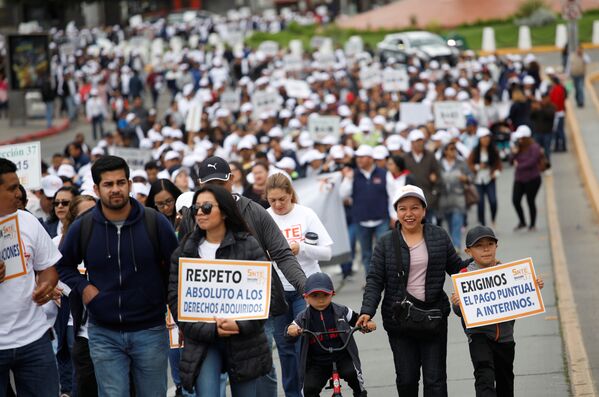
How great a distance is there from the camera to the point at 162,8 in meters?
96.7

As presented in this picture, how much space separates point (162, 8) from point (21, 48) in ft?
202

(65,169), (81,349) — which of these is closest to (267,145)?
(65,169)

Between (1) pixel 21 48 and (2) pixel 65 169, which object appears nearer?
(2) pixel 65 169

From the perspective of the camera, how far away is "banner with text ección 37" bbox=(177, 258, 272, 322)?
7188 millimetres

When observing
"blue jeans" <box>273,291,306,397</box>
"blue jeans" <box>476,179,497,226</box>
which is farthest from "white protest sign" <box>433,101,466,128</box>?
"blue jeans" <box>273,291,306,397</box>

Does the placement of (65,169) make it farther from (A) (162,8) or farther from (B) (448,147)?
(A) (162,8)

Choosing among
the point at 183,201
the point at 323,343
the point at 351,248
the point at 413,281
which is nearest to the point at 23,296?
the point at 323,343

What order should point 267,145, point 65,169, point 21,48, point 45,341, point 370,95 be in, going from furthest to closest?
point 21,48 < point 370,95 < point 267,145 < point 65,169 < point 45,341

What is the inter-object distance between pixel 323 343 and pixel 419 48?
37.2 m

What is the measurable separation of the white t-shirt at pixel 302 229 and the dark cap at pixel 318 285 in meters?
1.21

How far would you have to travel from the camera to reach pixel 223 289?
721 cm

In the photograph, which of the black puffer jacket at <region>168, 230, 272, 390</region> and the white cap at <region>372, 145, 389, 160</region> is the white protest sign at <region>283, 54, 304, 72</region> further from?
the black puffer jacket at <region>168, 230, 272, 390</region>

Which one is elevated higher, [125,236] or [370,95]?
[125,236]

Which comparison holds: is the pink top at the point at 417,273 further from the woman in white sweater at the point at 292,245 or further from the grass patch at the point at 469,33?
the grass patch at the point at 469,33
